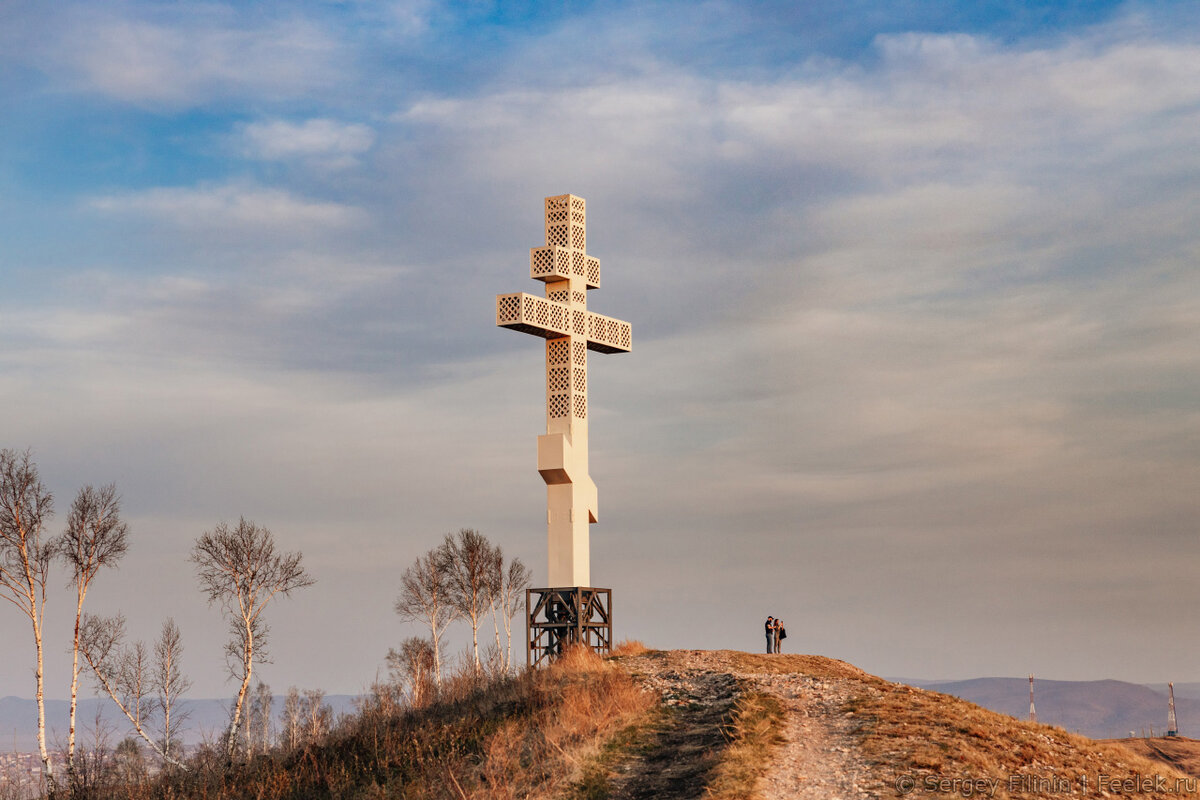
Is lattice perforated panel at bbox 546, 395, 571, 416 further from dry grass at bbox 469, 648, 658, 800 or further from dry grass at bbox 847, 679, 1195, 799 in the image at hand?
dry grass at bbox 847, 679, 1195, 799

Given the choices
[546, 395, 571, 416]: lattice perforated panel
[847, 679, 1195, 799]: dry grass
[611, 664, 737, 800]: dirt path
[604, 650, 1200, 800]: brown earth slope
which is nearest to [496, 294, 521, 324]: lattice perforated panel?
[546, 395, 571, 416]: lattice perforated panel

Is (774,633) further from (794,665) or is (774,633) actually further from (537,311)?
(537,311)

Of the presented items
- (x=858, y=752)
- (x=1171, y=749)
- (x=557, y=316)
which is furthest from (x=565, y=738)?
(x=1171, y=749)

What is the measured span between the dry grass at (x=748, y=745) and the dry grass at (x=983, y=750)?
1.35m

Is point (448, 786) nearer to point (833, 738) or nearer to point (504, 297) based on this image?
point (833, 738)

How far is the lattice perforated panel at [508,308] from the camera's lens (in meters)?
28.6

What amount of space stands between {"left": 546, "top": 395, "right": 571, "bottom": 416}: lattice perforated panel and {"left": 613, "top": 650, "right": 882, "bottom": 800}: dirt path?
658 cm

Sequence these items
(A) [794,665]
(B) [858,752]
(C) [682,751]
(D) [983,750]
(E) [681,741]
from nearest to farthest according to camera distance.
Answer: (B) [858,752] < (D) [983,750] < (C) [682,751] < (E) [681,741] < (A) [794,665]

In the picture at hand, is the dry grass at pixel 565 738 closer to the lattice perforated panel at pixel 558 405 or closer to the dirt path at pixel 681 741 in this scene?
the dirt path at pixel 681 741

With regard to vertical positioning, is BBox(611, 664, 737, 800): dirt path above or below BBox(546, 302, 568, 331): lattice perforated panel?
below

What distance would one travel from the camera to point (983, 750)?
17.8 meters

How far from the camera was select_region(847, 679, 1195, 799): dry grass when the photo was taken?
1669 centimetres

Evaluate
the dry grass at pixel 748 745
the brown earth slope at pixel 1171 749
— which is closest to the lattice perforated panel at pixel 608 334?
the dry grass at pixel 748 745

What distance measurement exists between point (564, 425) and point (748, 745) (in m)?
13.6
